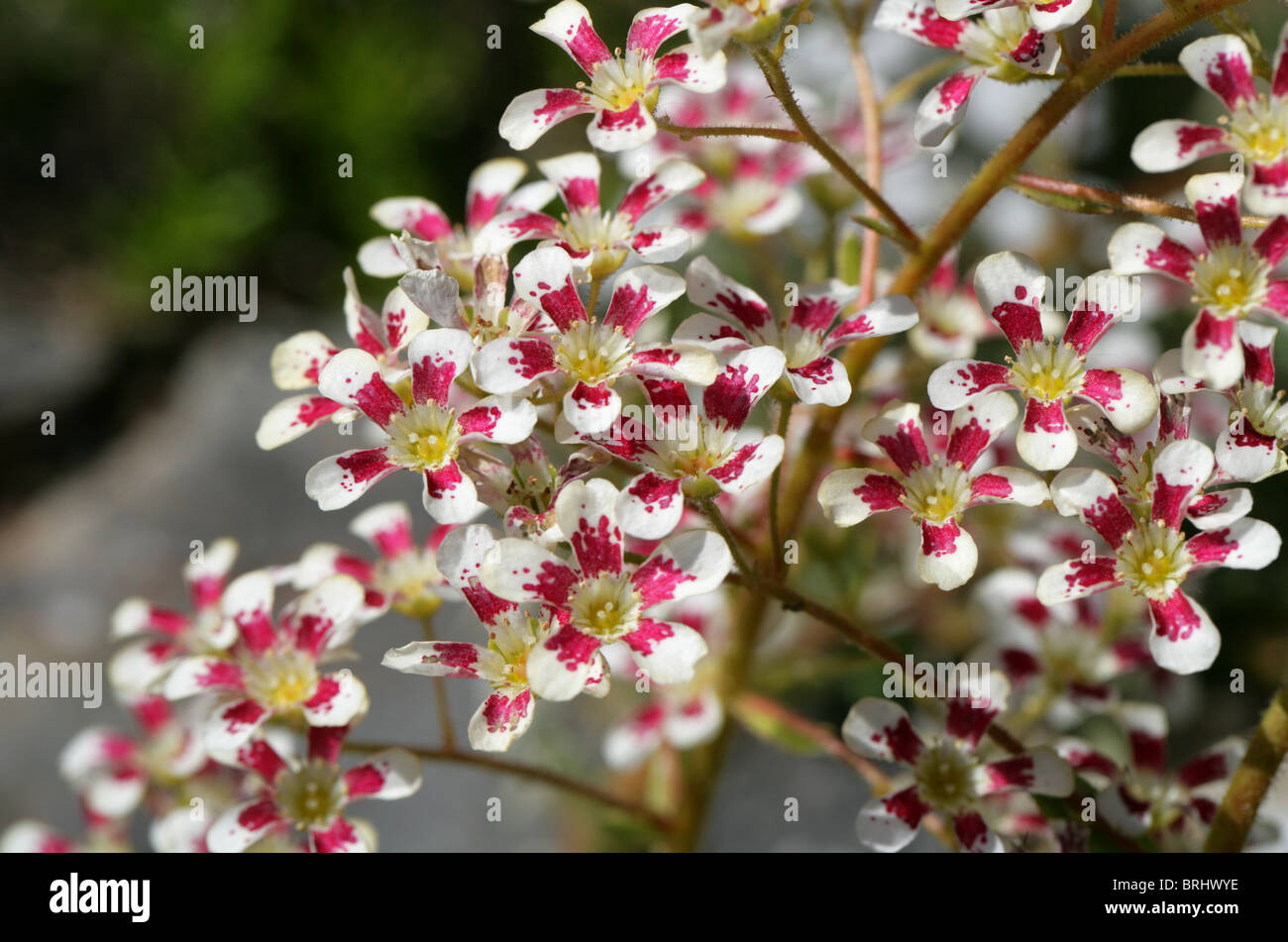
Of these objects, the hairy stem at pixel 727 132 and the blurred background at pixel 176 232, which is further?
the blurred background at pixel 176 232

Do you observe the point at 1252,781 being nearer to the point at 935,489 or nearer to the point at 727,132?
the point at 935,489

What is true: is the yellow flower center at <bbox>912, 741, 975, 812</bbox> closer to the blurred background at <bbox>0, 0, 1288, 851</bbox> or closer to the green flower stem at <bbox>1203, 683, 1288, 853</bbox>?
the green flower stem at <bbox>1203, 683, 1288, 853</bbox>

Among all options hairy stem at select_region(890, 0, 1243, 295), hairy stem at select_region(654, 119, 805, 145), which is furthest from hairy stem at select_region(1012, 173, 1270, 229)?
hairy stem at select_region(654, 119, 805, 145)

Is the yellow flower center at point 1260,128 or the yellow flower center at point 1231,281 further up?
the yellow flower center at point 1260,128

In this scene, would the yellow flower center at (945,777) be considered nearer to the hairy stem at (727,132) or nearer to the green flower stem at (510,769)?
the green flower stem at (510,769)

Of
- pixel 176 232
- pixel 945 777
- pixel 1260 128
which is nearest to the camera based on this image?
pixel 1260 128

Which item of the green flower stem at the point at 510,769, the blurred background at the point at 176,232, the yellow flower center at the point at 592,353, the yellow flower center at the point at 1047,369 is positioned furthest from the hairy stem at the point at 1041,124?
the blurred background at the point at 176,232

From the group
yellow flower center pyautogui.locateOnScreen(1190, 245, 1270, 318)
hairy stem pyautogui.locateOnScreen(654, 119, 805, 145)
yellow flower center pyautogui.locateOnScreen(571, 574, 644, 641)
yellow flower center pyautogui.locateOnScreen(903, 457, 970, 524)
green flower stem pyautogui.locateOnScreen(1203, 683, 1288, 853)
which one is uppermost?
hairy stem pyautogui.locateOnScreen(654, 119, 805, 145)

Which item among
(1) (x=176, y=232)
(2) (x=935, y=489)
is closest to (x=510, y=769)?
(2) (x=935, y=489)

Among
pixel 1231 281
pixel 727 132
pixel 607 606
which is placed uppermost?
pixel 727 132

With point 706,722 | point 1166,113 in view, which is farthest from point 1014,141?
point 1166,113

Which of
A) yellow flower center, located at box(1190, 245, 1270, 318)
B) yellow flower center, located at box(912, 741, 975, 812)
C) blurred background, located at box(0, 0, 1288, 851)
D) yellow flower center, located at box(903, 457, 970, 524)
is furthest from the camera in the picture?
blurred background, located at box(0, 0, 1288, 851)
